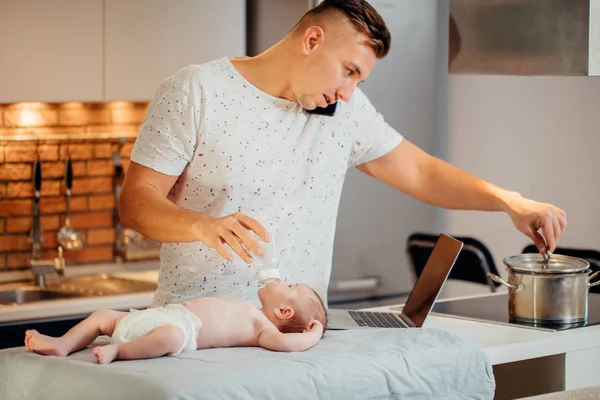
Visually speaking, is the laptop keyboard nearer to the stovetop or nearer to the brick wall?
the stovetop

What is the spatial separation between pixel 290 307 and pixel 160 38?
2049mm

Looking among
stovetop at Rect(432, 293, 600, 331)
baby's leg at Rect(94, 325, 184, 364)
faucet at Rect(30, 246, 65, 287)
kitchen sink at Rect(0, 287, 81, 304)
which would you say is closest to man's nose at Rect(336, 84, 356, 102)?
stovetop at Rect(432, 293, 600, 331)

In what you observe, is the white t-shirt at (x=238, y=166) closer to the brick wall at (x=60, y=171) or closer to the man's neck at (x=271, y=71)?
the man's neck at (x=271, y=71)

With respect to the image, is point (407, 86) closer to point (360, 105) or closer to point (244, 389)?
point (360, 105)

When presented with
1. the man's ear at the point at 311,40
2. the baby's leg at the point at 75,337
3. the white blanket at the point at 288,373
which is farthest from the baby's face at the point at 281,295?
the man's ear at the point at 311,40

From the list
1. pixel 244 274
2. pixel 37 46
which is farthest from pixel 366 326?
Answer: pixel 37 46

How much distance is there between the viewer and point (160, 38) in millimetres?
3926

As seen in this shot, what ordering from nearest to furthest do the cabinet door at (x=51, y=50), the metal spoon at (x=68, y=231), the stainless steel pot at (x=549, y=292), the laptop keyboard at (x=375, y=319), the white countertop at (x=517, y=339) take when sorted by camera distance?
1. the white countertop at (x=517, y=339)
2. the laptop keyboard at (x=375, y=319)
3. the stainless steel pot at (x=549, y=292)
4. the cabinet door at (x=51, y=50)
5. the metal spoon at (x=68, y=231)

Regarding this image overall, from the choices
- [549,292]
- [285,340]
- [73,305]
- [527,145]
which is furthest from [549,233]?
[527,145]

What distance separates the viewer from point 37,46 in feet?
12.0

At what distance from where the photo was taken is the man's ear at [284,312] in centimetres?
213

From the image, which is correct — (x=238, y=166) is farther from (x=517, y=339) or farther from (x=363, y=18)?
(x=517, y=339)

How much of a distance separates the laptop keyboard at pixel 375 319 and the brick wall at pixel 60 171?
1.86 metres

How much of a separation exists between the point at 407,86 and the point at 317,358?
261 cm
